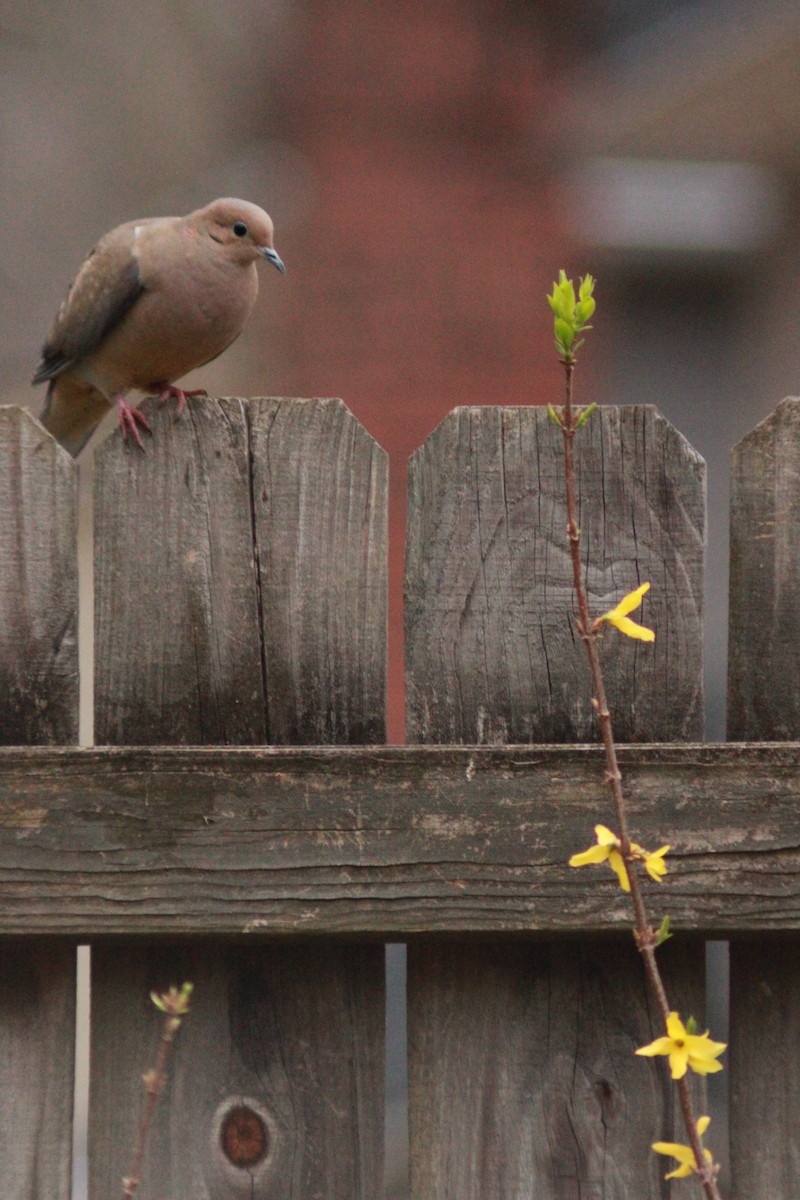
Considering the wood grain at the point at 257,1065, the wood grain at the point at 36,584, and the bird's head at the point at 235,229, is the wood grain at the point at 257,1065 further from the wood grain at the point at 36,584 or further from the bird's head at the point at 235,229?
the bird's head at the point at 235,229

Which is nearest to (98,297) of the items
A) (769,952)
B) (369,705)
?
(369,705)

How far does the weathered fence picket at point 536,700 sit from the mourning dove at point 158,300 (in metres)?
1.24

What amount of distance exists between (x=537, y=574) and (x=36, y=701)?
27.3 inches

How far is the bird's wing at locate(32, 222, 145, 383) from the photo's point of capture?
3.20 metres

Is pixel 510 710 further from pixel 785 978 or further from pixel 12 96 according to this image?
pixel 12 96

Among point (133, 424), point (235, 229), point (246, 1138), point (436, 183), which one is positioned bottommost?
point (246, 1138)

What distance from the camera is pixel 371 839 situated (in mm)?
1924

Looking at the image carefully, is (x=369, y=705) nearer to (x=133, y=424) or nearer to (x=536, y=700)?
(x=536, y=700)

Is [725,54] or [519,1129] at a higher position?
[725,54]

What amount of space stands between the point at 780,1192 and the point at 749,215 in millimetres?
5649

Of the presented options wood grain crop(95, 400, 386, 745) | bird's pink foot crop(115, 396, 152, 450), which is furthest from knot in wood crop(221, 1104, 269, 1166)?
bird's pink foot crop(115, 396, 152, 450)

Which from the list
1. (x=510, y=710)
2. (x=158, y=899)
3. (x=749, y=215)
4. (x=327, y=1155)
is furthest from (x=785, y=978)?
(x=749, y=215)

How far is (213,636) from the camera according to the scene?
6.79 ft

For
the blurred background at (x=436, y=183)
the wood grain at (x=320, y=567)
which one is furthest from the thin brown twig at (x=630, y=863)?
the blurred background at (x=436, y=183)
